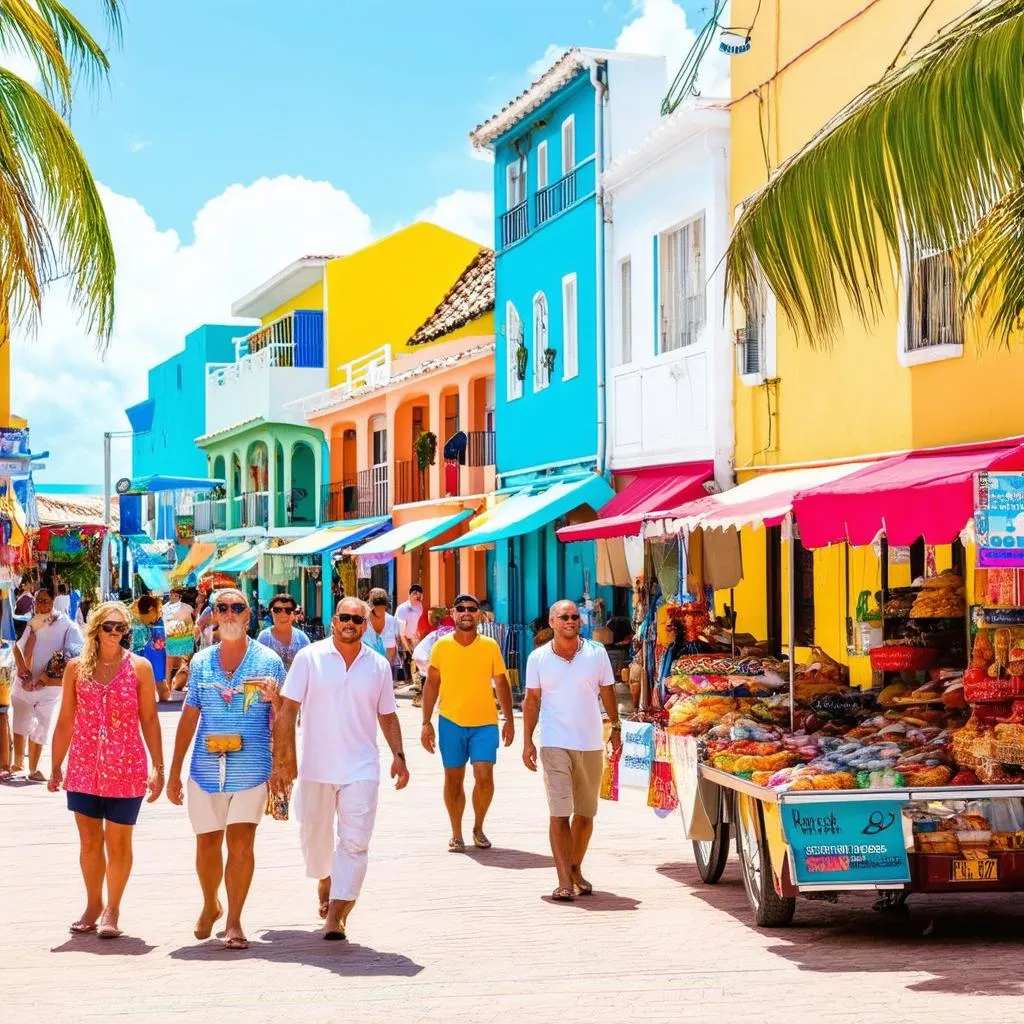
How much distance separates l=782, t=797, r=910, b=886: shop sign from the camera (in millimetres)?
9336

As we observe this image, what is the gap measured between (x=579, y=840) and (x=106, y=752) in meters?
3.09

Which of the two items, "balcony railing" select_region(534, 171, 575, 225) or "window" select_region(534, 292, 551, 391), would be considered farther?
"window" select_region(534, 292, 551, 391)

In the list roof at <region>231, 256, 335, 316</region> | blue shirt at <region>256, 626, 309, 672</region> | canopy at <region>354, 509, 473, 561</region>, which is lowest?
blue shirt at <region>256, 626, 309, 672</region>

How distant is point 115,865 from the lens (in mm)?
9688

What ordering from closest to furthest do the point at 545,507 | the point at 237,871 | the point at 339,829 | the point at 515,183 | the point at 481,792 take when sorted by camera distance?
the point at 237,871 → the point at 339,829 → the point at 481,792 → the point at 545,507 → the point at 515,183

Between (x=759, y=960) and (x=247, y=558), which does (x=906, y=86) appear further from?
(x=247, y=558)

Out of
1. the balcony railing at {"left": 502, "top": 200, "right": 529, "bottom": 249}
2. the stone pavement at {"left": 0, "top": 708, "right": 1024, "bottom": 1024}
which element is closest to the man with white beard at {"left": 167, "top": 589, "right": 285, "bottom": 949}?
the stone pavement at {"left": 0, "top": 708, "right": 1024, "bottom": 1024}

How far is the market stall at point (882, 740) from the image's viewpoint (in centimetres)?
942

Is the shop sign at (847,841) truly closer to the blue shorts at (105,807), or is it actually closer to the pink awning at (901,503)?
the pink awning at (901,503)

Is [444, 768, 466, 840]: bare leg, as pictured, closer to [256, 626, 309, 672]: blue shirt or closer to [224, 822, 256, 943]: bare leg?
[256, 626, 309, 672]: blue shirt

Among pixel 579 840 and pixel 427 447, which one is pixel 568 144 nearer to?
pixel 427 447

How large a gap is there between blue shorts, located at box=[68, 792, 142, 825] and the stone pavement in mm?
629

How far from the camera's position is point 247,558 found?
48438mm

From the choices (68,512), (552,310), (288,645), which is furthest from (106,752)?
(68,512)
